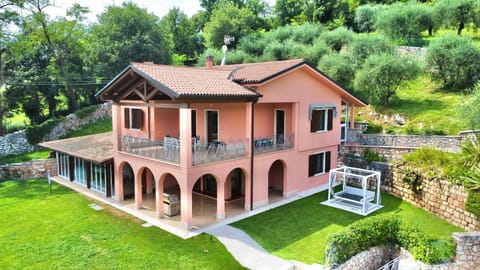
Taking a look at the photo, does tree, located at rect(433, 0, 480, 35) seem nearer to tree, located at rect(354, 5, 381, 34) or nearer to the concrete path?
tree, located at rect(354, 5, 381, 34)

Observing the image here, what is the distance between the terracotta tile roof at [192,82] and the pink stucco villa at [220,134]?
59 millimetres

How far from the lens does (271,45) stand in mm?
43625

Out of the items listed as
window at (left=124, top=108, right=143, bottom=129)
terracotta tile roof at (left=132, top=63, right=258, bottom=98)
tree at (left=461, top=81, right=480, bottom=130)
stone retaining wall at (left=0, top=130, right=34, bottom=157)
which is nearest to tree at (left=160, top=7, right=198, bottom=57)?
stone retaining wall at (left=0, top=130, right=34, bottom=157)

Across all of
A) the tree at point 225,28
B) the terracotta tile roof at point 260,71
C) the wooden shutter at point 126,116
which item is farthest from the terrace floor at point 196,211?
the tree at point 225,28

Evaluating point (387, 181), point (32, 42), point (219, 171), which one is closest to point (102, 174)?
point (219, 171)

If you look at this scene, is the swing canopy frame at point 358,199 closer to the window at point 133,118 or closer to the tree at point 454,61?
the window at point 133,118

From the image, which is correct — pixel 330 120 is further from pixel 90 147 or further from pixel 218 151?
pixel 90 147

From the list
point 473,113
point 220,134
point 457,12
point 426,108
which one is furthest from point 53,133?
point 457,12

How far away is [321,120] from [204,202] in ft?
28.8

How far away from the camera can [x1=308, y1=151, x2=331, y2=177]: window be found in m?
20.0

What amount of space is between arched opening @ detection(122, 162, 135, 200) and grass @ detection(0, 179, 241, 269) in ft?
6.95

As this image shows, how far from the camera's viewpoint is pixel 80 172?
68.4 ft

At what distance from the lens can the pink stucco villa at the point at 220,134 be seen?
46.3ft

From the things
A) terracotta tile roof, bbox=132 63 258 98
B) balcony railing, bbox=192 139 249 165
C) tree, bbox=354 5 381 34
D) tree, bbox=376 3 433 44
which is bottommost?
balcony railing, bbox=192 139 249 165
